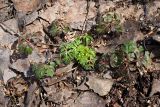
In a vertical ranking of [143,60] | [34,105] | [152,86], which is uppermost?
[143,60]

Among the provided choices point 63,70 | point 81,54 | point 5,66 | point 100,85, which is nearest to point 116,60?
point 100,85

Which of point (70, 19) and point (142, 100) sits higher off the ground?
point (70, 19)

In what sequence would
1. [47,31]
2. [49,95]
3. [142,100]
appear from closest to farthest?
[142,100]
[49,95]
[47,31]

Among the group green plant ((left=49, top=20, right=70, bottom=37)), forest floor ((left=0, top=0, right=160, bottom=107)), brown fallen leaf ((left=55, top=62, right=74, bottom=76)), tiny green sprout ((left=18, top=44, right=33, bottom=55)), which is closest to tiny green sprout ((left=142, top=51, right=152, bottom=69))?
forest floor ((left=0, top=0, right=160, bottom=107))

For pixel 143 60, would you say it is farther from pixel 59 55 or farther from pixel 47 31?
pixel 47 31

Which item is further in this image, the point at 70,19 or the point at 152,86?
the point at 70,19

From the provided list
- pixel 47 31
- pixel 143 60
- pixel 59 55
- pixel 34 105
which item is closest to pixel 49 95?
pixel 34 105

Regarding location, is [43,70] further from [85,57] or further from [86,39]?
[86,39]

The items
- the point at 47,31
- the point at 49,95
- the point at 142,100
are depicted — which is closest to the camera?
the point at 142,100
